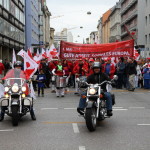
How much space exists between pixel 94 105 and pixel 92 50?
11843mm

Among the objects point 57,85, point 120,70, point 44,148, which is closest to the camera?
point 44,148

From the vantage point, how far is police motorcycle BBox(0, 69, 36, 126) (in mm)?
8742

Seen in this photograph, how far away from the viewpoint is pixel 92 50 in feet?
65.1

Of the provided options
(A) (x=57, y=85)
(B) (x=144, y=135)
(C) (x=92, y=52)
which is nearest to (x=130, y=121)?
(B) (x=144, y=135)

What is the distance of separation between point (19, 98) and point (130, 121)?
9.43ft

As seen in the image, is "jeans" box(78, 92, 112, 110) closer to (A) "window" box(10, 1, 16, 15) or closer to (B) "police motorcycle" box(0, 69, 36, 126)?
(B) "police motorcycle" box(0, 69, 36, 126)

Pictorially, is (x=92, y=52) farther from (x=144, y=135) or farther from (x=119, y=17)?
(x=119, y=17)

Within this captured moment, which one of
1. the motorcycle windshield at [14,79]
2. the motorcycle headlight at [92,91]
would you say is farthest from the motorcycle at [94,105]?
the motorcycle windshield at [14,79]

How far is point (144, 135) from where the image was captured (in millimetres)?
7590

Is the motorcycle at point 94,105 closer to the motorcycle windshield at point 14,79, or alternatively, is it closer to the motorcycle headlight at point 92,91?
the motorcycle headlight at point 92,91

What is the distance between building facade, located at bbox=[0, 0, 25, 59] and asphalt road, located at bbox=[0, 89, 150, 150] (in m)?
28.8

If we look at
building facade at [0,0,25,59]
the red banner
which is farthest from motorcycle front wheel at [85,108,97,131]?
building facade at [0,0,25,59]

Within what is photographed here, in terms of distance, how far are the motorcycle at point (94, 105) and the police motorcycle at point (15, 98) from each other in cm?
166

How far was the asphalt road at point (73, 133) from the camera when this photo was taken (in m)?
6.66
